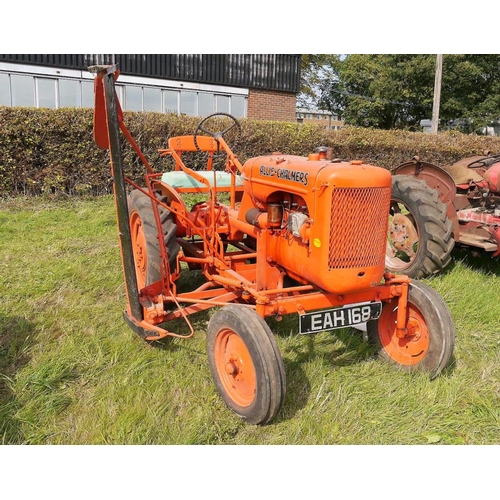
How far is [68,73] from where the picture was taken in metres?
13.0

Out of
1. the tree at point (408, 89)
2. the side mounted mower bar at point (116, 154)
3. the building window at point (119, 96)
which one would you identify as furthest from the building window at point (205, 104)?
the tree at point (408, 89)

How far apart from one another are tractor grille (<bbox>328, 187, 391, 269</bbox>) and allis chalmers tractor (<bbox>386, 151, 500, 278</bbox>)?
2.19m

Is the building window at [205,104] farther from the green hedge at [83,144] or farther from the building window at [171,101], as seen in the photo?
the green hedge at [83,144]

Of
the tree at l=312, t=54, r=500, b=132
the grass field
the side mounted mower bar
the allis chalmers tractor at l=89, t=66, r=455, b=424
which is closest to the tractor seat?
the allis chalmers tractor at l=89, t=66, r=455, b=424

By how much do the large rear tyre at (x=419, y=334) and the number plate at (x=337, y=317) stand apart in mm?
358

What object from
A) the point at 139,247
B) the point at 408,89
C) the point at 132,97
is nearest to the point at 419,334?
the point at 139,247

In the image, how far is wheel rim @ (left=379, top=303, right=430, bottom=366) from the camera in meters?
3.15

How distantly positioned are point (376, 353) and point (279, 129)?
8.27 m

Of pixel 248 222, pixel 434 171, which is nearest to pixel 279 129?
pixel 434 171

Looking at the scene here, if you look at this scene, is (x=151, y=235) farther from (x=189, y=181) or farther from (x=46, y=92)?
(x=46, y=92)

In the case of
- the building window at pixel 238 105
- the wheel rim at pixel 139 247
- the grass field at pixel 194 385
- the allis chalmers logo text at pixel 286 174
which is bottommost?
the grass field at pixel 194 385

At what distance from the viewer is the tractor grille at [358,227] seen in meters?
2.65

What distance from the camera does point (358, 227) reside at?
2.71 metres

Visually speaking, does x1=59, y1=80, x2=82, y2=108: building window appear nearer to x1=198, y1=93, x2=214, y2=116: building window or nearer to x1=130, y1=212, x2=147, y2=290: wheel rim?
x1=198, y1=93, x2=214, y2=116: building window
